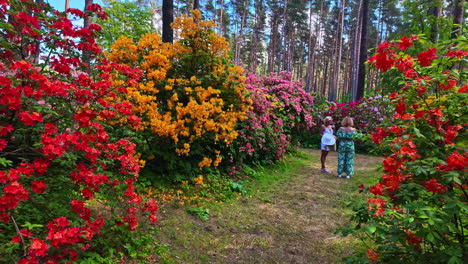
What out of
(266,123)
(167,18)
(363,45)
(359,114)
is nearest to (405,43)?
(266,123)

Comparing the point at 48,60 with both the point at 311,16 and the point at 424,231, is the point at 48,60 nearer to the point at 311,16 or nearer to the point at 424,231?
the point at 424,231

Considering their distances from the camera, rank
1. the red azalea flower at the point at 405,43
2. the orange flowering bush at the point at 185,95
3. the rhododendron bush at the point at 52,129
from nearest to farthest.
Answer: the rhododendron bush at the point at 52,129
the red azalea flower at the point at 405,43
the orange flowering bush at the point at 185,95

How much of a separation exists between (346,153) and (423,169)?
4.91m

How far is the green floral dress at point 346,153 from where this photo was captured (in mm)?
6320

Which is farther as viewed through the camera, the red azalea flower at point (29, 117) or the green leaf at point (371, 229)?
the red azalea flower at point (29, 117)

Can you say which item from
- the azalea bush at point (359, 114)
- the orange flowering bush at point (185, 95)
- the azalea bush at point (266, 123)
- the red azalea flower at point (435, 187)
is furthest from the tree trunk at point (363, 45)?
the red azalea flower at point (435, 187)

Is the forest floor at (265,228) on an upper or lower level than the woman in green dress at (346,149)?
lower

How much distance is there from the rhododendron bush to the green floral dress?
502 centimetres

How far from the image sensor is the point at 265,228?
146 inches

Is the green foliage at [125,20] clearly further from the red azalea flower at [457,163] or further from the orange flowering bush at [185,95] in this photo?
the red azalea flower at [457,163]

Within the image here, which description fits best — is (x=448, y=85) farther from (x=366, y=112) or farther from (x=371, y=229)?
(x=366, y=112)

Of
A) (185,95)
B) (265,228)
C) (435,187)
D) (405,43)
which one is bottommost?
(265,228)

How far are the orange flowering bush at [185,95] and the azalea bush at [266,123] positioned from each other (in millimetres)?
693

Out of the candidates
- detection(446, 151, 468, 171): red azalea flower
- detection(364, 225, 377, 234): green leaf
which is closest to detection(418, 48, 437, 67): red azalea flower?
detection(446, 151, 468, 171): red azalea flower
